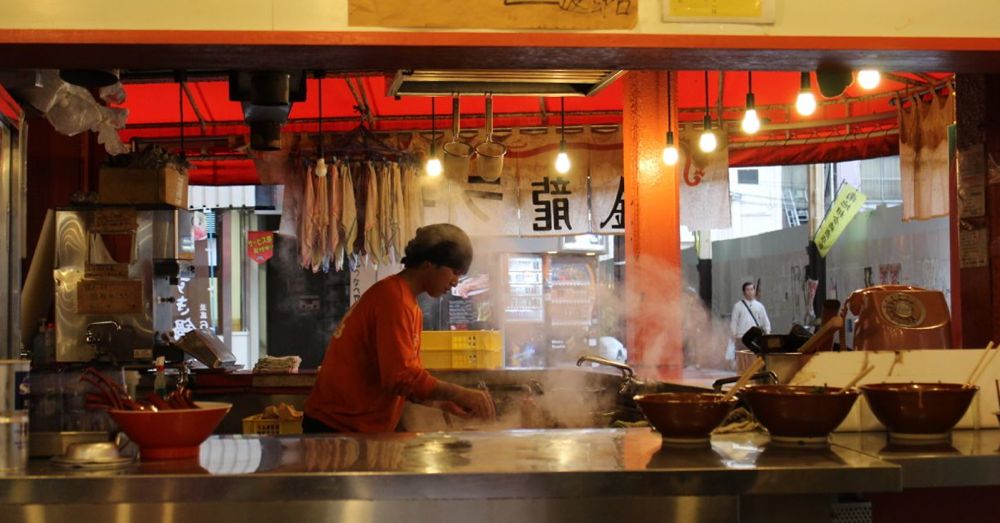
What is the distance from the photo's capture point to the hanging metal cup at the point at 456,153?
6.93 meters

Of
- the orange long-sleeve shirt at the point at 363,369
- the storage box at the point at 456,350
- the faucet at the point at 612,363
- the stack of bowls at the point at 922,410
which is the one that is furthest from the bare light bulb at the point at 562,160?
the stack of bowls at the point at 922,410

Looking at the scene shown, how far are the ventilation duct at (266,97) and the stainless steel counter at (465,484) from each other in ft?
6.28

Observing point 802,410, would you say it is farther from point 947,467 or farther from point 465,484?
point 465,484

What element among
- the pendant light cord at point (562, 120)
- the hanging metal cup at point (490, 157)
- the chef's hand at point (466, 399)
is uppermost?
the pendant light cord at point (562, 120)

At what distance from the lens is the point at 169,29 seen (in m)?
2.90

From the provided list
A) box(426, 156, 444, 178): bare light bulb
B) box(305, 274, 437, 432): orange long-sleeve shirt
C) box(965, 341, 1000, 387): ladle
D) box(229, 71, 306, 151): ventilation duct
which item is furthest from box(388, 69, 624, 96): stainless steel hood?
box(426, 156, 444, 178): bare light bulb

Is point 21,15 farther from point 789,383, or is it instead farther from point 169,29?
point 789,383

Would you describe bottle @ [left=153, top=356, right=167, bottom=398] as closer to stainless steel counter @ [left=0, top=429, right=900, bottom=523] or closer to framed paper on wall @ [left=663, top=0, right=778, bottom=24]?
stainless steel counter @ [left=0, top=429, right=900, bottom=523]

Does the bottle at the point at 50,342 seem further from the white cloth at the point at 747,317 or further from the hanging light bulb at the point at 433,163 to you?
the white cloth at the point at 747,317

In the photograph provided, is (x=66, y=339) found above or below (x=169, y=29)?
below

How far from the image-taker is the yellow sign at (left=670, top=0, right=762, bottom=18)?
3045mm

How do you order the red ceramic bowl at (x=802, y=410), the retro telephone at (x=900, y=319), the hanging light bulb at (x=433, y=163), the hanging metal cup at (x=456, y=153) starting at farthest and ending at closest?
the hanging light bulb at (x=433, y=163)
the hanging metal cup at (x=456, y=153)
the retro telephone at (x=900, y=319)
the red ceramic bowl at (x=802, y=410)

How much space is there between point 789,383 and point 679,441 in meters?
0.51

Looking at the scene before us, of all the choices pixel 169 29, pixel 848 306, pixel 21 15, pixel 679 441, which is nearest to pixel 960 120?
pixel 848 306
